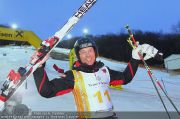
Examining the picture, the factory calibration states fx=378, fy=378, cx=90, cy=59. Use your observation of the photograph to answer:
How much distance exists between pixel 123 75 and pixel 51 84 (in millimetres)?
1064

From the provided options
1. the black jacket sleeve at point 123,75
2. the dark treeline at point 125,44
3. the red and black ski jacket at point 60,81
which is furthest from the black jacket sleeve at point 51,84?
the dark treeline at point 125,44

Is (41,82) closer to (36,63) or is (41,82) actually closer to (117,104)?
(36,63)

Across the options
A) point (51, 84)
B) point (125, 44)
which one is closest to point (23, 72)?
point (51, 84)

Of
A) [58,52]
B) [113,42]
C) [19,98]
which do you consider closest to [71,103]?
[19,98]

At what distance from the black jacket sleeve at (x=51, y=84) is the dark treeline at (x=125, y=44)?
177 ft

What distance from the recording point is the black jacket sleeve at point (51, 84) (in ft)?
14.3

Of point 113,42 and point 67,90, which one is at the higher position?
point 113,42

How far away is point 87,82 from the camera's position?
15.0 feet

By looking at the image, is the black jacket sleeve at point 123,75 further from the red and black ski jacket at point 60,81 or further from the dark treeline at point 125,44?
the dark treeline at point 125,44

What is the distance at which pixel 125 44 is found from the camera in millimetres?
62094

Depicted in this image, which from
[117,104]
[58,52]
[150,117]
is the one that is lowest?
[150,117]

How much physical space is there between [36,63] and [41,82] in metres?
0.25

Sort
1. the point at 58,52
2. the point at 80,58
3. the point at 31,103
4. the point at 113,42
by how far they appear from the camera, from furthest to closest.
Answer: the point at 113,42 → the point at 58,52 → the point at 31,103 → the point at 80,58

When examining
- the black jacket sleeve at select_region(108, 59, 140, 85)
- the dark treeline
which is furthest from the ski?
the dark treeline
